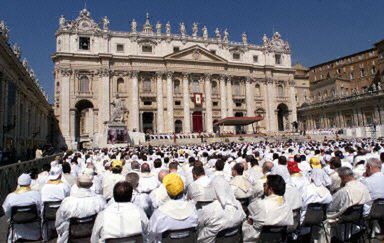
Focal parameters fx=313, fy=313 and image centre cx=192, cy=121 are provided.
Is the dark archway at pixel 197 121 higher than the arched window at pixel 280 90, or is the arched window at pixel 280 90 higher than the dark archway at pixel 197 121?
the arched window at pixel 280 90

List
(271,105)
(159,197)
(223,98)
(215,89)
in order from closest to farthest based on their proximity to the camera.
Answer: (159,197), (223,98), (215,89), (271,105)

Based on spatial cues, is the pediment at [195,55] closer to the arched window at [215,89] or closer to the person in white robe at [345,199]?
the arched window at [215,89]

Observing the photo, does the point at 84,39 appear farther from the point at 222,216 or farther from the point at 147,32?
the point at 222,216

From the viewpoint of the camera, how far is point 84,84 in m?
57.0

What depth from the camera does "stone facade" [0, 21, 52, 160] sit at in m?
26.1

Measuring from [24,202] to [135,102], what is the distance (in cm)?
5294

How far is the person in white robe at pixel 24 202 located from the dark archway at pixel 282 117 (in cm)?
7146

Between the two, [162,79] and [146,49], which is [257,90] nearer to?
[162,79]

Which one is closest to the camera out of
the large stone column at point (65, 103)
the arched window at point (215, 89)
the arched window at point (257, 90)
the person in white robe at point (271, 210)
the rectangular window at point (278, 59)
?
the person in white robe at point (271, 210)

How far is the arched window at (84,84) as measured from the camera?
56.8m

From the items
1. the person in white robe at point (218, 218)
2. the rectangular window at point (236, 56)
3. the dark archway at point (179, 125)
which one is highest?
the rectangular window at point (236, 56)

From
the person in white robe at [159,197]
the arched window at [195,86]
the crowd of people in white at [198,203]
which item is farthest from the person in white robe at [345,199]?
the arched window at [195,86]

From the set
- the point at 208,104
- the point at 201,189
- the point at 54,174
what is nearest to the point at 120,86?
the point at 208,104

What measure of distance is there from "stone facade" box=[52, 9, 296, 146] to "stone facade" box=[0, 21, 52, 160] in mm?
10849
